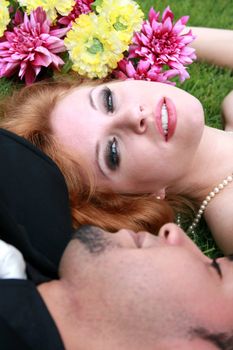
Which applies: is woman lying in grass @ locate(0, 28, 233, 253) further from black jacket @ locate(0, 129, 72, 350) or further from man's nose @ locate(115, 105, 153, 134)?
black jacket @ locate(0, 129, 72, 350)

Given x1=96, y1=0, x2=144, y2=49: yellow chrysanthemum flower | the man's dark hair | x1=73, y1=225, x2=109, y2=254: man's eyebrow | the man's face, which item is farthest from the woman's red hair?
the man's dark hair

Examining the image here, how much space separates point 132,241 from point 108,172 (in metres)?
0.69

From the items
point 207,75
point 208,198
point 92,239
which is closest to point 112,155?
point 208,198

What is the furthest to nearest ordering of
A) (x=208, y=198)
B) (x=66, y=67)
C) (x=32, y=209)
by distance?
(x=66, y=67), (x=208, y=198), (x=32, y=209)

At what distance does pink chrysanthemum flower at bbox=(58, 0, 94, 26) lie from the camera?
265 centimetres

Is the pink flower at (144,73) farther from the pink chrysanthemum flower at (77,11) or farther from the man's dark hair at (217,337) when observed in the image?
the man's dark hair at (217,337)

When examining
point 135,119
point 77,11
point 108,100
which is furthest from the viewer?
point 77,11

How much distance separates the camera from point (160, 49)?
8.56 ft

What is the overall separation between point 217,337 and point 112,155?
1.01 metres

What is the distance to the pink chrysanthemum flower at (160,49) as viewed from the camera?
258 cm

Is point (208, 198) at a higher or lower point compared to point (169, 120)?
lower

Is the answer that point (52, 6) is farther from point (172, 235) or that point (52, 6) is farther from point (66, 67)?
point (172, 235)

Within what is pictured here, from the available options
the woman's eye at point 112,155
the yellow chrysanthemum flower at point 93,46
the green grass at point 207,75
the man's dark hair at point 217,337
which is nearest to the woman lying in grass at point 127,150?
the woman's eye at point 112,155

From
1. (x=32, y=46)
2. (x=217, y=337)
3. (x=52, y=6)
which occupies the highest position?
(x=52, y=6)
